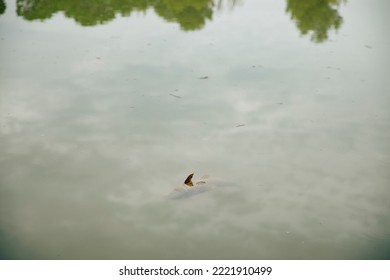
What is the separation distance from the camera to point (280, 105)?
3.87m

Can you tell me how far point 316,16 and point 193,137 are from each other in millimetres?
3631

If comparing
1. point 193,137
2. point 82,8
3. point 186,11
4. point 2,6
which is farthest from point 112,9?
point 193,137

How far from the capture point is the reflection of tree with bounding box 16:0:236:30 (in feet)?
19.0

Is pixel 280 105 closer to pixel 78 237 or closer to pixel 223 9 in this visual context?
pixel 78 237

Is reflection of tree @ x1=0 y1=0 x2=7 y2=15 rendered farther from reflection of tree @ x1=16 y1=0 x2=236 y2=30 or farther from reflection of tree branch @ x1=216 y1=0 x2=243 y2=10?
reflection of tree branch @ x1=216 y1=0 x2=243 y2=10

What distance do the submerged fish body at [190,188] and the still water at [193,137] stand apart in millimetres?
25

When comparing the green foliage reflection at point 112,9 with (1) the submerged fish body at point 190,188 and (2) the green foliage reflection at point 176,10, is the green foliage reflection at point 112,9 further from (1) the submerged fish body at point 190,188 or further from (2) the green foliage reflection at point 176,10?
(1) the submerged fish body at point 190,188

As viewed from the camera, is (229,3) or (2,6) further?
(229,3)

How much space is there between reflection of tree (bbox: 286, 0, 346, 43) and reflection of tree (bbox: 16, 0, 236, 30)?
950 millimetres

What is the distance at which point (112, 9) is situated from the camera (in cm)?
616

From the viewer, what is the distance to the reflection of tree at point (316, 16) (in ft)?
18.2

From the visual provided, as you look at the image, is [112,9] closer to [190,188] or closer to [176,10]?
[176,10]

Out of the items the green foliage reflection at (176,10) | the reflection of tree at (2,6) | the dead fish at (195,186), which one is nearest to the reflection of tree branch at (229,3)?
the green foliage reflection at (176,10)

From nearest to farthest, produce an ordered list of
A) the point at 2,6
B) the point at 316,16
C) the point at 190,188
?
the point at 190,188
the point at 2,6
the point at 316,16
